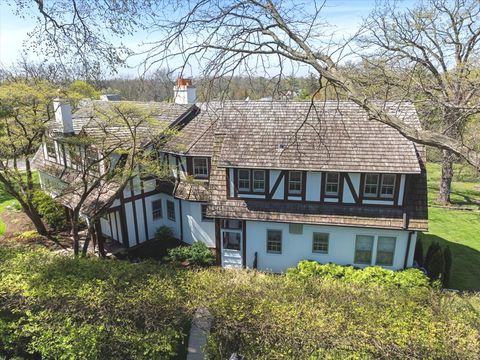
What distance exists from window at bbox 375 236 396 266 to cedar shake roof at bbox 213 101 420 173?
3015 millimetres

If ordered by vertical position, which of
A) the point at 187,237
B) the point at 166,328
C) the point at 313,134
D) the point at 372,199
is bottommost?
the point at 187,237

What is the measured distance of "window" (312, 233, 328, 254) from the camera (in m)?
14.5

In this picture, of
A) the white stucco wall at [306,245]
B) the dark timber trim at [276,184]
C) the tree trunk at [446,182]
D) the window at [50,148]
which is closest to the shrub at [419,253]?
the white stucco wall at [306,245]

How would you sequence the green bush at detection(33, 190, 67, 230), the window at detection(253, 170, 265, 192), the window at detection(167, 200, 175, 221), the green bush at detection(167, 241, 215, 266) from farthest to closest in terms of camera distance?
the green bush at detection(33, 190, 67, 230) < the window at detection(167, 200, 175, 221) < the green bush at detection(167, 241, 215, 266) < the window at detection(253, 170, 265, 192)

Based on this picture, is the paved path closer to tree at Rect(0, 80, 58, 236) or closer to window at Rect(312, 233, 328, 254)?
window at Rect(312, 233, 328, 254)

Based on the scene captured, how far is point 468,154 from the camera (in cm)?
546

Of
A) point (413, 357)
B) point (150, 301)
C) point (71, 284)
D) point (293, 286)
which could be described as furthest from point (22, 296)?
point (413, 357)

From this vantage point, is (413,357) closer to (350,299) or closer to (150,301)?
(350,299)

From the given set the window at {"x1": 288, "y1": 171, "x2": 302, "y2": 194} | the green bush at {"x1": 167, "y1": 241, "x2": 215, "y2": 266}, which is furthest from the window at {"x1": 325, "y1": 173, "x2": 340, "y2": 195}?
the green bush at {"x1": 167, "y1": 241, "x2": 215, "y2": 266}

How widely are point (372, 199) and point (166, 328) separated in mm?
9593

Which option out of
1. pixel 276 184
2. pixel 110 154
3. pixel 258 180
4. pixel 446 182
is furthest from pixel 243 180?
pixel 446 182

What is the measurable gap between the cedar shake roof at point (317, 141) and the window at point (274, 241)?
3110mm

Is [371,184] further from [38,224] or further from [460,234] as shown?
[38,224]

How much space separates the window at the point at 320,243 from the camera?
14.5 metres
